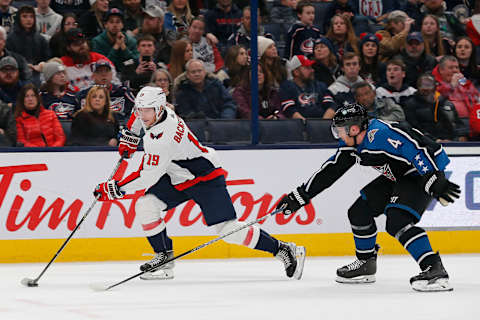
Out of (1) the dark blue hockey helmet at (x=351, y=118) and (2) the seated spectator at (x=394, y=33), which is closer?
(1) the dark blue hockey helmet at (x=351, y=118)

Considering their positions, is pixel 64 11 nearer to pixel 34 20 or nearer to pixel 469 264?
pixel 34 20

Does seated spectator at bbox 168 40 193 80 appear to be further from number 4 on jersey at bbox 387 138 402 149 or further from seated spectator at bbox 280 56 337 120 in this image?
number 4 on jersey at bbox 387 138 402 149

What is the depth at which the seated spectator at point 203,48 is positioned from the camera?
6.83 m

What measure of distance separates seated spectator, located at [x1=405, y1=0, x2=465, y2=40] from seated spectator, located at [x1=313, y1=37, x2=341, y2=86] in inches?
40.9

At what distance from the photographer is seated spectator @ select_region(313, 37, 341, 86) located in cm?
708

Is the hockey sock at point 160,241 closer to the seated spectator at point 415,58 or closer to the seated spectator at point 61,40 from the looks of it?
the seated spectator at point 61,40

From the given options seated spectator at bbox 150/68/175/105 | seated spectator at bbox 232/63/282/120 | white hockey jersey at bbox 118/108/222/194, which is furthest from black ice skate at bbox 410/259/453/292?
seated spectator at bbox 150/68/175/105

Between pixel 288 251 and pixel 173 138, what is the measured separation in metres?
1.00

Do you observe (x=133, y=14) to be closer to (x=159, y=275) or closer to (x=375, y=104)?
(x=375, y=104)

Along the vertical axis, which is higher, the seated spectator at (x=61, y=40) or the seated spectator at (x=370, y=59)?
the seated spectator at (x=61, y=40)

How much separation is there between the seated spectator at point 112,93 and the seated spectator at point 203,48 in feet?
2.17

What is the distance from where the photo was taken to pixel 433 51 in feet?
24.9

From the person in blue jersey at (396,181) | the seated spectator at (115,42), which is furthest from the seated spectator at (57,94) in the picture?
the person in blue jersey at (396,181)

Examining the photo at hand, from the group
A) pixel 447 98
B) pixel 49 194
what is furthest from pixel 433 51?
pixel 49 194
